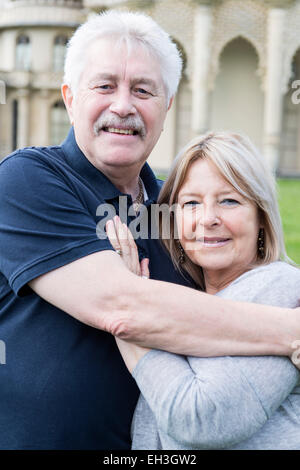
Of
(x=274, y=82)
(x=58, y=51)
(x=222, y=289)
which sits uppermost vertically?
(x=58, y=51)

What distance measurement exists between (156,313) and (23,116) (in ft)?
85.4

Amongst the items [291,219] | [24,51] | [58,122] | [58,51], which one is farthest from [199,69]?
[291,219]

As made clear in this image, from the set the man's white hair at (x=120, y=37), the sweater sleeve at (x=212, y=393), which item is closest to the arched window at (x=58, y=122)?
the man's white hair at (x=120, y=37)

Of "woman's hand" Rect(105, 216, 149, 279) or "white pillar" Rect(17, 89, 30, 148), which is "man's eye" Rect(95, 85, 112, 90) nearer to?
"woman's hand" Rect(105, 216, 149, 279)

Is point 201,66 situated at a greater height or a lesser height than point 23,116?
greater

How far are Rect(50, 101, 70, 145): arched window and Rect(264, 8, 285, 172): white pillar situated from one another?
34.3 ft

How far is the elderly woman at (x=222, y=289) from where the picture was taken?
5.03 feet

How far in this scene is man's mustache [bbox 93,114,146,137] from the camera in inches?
78.9

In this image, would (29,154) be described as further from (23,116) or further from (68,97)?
(23,116)

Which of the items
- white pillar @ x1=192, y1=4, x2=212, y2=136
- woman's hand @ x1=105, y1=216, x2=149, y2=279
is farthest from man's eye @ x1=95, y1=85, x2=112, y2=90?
white pillar @ x1=192, y1=4, x2=212, y2=136

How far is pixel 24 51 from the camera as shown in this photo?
27.1m

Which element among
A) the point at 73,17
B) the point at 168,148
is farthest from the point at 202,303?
the point at 73,17

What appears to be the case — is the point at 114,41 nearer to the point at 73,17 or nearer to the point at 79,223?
the point at 79,223

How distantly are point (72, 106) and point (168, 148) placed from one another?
68.8ft
